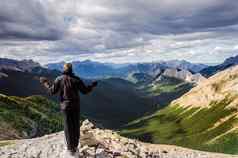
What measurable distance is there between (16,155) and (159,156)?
541 inches

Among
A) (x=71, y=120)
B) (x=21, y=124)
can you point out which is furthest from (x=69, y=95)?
(x=21, y=124)

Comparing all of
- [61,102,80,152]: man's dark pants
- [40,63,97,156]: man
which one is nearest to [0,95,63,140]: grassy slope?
[61,102,80,152]: man's dark pants

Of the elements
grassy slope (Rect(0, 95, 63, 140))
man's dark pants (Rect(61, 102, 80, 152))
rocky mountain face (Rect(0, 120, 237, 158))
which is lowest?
grassy slope (Rect(0, 95, 63, 140))

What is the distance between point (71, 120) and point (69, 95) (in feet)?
4.68

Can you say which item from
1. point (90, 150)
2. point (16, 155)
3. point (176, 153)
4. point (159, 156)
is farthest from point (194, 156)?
point (16, 155)

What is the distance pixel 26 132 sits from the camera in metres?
113

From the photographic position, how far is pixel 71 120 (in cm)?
2486

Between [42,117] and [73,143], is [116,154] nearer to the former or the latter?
[73,143]

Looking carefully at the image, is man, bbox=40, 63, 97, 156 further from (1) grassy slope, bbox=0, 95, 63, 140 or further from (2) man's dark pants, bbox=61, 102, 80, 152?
(1) grassy slope, bbox=0, 95, 63, 140

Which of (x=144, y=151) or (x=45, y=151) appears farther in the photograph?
(x=144, y=151)

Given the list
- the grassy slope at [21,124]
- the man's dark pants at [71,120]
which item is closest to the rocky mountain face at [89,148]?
the man's dark pants at [71,120]

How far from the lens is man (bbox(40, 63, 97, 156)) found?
24.8 metres

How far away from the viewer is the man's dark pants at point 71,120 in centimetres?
2472

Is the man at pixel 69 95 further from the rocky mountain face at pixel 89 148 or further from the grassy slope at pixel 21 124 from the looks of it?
the grassy slope at pixel 21 124
